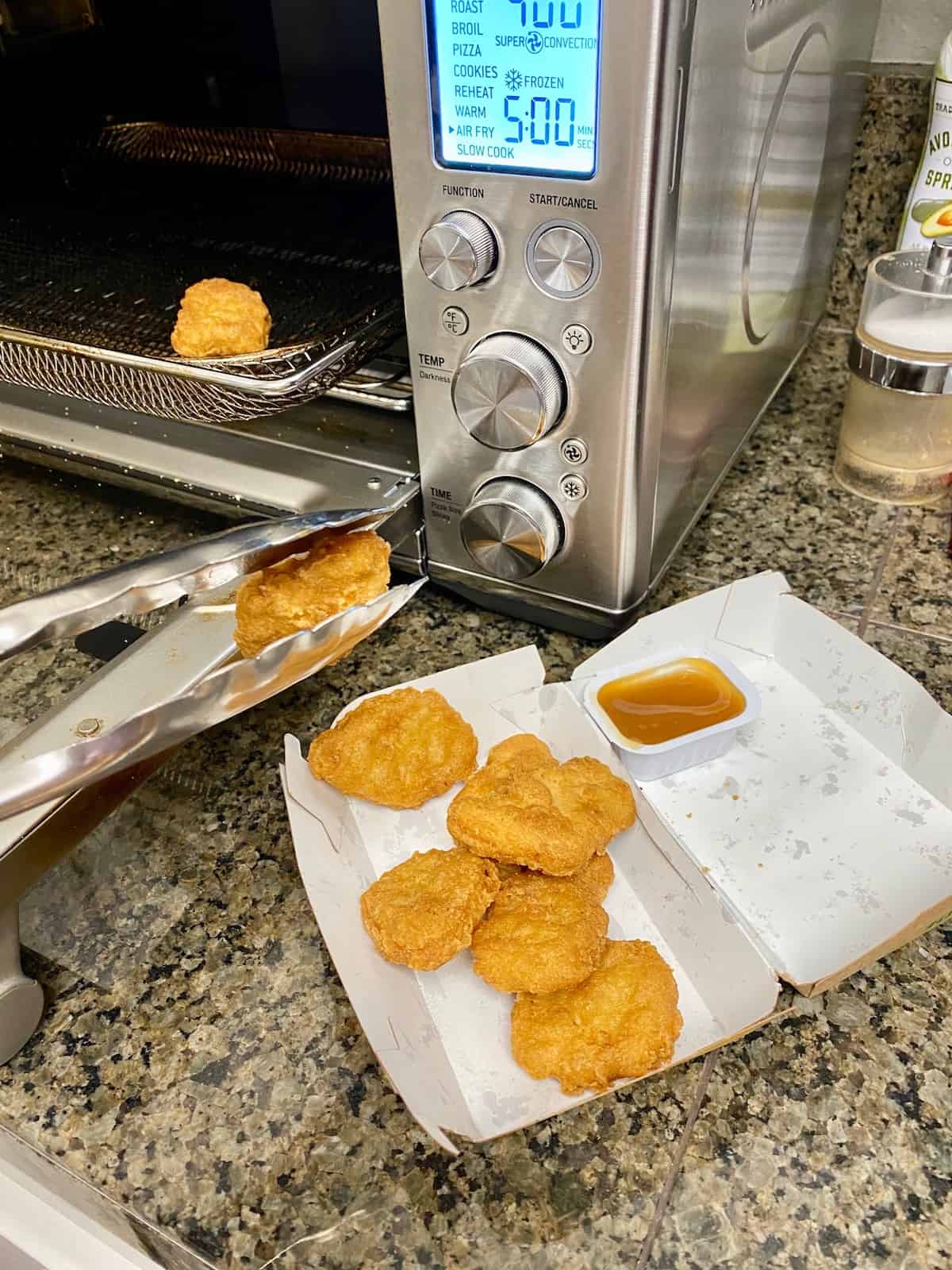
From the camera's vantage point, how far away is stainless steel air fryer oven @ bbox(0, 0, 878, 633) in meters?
0.50

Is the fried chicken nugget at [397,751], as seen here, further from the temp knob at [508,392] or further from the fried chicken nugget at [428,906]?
the temp knob at [508,392]

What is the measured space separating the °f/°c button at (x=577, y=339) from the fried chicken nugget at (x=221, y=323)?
0.23 m

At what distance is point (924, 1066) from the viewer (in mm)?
489

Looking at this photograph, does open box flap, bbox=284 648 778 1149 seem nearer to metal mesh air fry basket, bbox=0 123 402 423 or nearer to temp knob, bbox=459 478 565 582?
temp knob, bbox=459 478 565 582

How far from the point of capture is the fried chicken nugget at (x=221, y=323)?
65 centimetres

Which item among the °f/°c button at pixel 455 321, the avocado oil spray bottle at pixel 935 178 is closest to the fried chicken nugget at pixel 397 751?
the °f/°c button at pixel 455 321

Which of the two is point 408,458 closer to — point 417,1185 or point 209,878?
point 209,878

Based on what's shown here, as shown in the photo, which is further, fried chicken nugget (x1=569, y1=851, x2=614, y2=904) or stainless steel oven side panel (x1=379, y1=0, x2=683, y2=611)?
fried chicken nugget (x1=569, y1=851, x2=614, y2=904)

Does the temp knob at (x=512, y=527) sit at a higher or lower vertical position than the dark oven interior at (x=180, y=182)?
lower

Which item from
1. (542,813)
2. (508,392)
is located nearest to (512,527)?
(508,392)

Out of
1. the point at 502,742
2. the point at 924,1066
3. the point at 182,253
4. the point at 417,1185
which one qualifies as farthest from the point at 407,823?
the point at 182,253

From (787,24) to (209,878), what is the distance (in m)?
0.69

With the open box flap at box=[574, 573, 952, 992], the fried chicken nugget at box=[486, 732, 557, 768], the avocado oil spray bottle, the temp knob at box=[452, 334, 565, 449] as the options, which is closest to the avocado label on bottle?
the avocado oil spray bottle

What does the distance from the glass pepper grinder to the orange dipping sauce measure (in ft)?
1.04
